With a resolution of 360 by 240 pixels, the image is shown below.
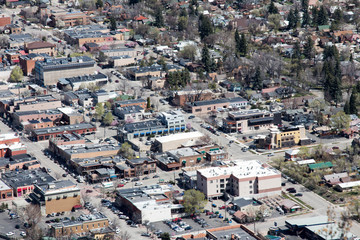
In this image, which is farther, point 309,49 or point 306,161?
point 309,49

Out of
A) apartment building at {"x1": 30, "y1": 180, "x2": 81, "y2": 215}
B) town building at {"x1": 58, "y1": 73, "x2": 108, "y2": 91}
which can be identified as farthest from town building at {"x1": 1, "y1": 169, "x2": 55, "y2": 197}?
town building at {"x1": 58, "y1": 73, "x2": 108, "y2": 91}

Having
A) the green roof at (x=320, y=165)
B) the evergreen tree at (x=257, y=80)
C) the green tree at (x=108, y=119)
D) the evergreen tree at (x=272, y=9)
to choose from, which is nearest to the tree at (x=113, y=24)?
the evergreen tree at (x=272, y=9)

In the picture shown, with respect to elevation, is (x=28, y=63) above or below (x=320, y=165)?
above

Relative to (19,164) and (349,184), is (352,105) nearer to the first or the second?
(349,184)

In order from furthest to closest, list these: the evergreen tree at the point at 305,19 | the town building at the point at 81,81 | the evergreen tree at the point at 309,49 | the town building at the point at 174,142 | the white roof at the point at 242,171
A: the evergreen tree at the point at 305,19 → the evergreen tree at the point at 309,49 → the town building at the point at 81,81 → the town building at the point at 174,142 → the white roof at the point at 242,171

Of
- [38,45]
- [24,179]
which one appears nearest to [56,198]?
[24,179]

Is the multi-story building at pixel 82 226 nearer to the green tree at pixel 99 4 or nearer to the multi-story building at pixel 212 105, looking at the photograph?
the multi-story building at pixel 212 105
